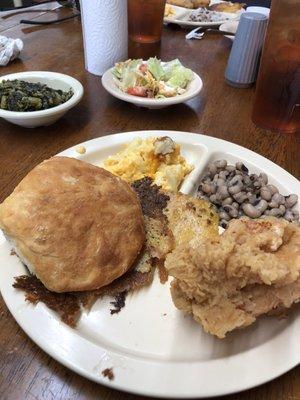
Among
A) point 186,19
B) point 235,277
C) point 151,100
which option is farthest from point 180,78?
point 186,19

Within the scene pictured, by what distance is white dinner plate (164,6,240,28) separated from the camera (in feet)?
10.6

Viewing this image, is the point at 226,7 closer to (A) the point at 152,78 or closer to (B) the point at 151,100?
(A) the point at 152,78

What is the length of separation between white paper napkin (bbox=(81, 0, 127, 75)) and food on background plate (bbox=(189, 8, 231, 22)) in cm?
132

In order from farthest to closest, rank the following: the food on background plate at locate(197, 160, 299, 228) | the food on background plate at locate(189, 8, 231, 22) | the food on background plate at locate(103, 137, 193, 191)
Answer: the food on background plate at locate(189, 8, 231, 22)
the food on background plate at locate(103, 137, 193, 191)
the food on background plate at locate(197, 160, 299, 228)

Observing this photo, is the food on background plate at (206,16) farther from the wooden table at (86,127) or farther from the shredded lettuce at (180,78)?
the shredded lettuce at (180,78)

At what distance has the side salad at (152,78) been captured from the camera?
78.7 inches

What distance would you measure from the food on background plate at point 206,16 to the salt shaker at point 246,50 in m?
1.23

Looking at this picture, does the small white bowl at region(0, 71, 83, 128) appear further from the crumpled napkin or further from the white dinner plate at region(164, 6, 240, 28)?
the white dinner plate at region(164, 6, 240, 28)

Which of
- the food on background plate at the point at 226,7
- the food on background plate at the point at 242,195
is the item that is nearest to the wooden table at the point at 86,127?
the food on background plate at the point at 242,195

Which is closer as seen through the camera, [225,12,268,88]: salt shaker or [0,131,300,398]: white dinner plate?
[0,131,300,398]: white dinner plate

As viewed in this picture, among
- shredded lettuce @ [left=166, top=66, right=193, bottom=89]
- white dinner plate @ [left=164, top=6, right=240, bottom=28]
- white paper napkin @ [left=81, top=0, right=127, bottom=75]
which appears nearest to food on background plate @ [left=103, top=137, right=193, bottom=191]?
shredded lettuce @ [left=166, top=66, right=193, bottom=89]

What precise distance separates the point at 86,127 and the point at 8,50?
1060 mm

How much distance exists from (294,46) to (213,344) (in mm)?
1468

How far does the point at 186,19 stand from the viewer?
3.35 metres
